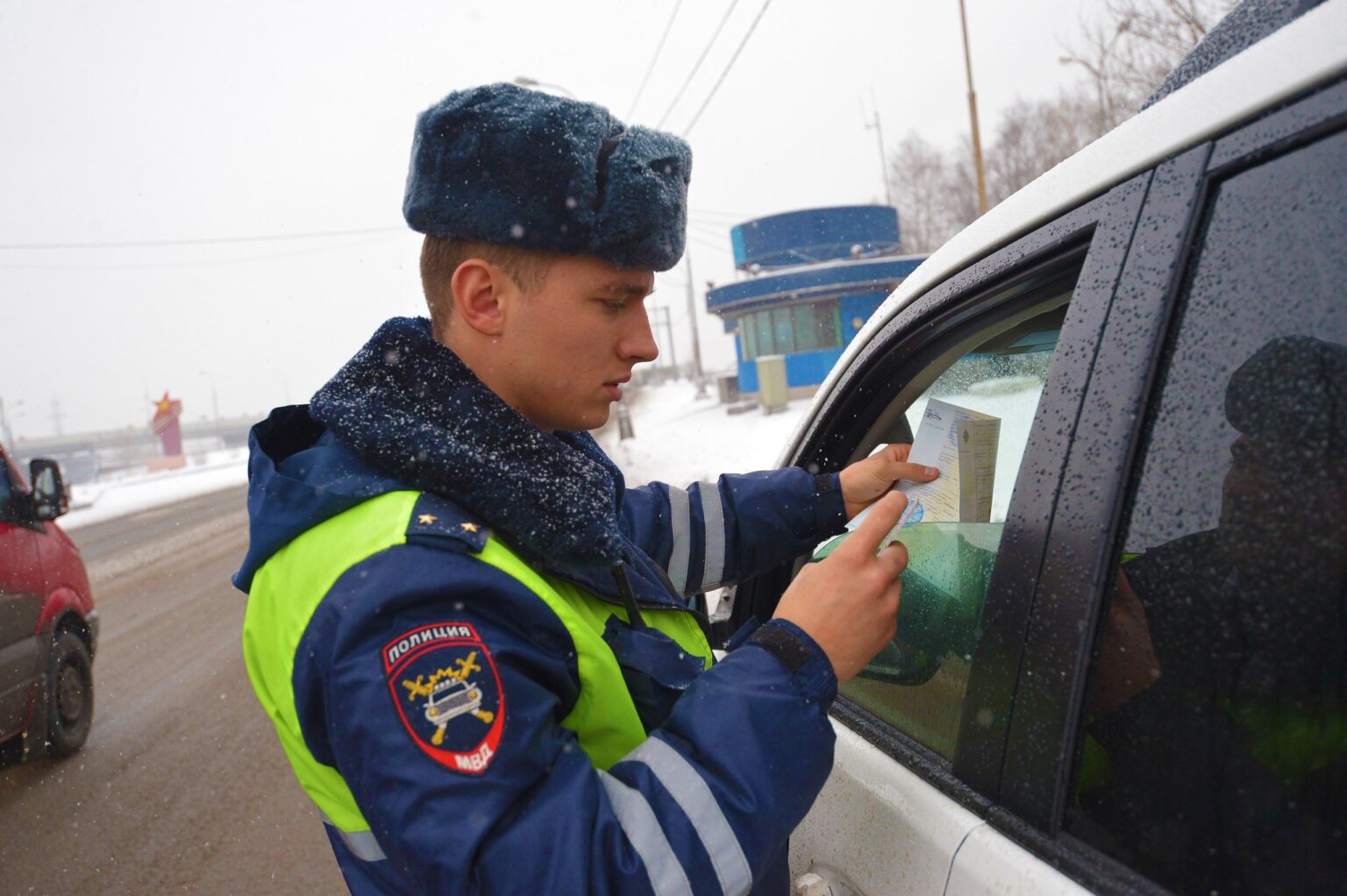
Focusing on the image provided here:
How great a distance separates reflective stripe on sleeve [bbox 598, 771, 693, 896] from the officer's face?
57 cm

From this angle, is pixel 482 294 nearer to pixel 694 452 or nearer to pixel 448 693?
pixel 448 693

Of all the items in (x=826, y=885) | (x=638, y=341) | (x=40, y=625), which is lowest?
(x=40, y=625)

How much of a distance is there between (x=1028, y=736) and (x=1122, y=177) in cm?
64

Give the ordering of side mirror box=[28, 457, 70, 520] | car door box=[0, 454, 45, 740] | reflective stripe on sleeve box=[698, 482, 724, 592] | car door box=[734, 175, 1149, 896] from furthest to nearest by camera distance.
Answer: side mirror box=[28, 457, 70, 520]
car door box=[0, 454, 45, 740]
reflective stripe on sleeve box=[698, 482, 724, 592]
car door box=[734, 175, 1149, 896]

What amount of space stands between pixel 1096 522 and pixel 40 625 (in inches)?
202

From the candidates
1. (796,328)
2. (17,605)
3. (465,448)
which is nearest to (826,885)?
(465,448)

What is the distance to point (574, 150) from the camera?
1.28m

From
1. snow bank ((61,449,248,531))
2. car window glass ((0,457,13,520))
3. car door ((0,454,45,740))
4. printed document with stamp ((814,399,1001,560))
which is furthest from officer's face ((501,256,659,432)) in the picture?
snow bank ((61,449,248,531))

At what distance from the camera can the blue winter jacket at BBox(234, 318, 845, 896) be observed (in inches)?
36.1

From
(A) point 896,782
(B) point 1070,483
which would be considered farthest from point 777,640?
(B) point 1070,483

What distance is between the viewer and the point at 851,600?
1142mm

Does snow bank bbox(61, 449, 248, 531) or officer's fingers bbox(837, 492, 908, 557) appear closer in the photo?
officer's fingers bbox(837, 492, 908, 557)

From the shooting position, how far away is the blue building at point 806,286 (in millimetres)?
24312

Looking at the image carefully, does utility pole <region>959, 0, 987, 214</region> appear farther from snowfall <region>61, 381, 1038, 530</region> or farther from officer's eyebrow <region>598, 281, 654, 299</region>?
officer's eyebrow <region>598, 281, 654, 299</region>
